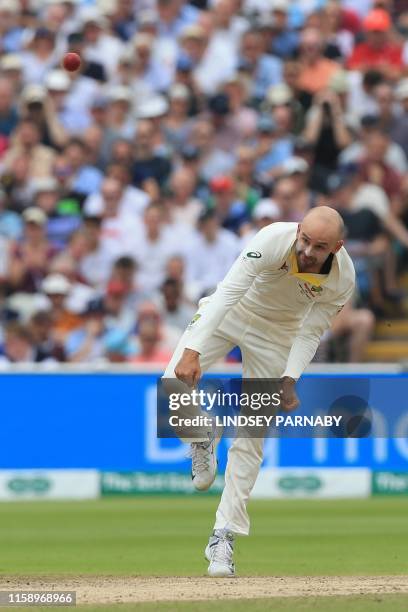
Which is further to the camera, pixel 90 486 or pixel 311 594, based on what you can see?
pixel 90 486

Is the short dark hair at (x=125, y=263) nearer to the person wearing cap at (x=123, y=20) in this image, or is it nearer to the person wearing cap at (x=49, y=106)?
the person wearing cap at (x=49, y=106)

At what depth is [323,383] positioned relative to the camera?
12.9m

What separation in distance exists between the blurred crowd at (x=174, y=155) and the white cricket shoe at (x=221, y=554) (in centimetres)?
556

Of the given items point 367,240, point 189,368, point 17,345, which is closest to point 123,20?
point 367,240

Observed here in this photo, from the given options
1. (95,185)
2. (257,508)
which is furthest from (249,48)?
(257,508)

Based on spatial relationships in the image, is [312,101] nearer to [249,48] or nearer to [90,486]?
[249,48]

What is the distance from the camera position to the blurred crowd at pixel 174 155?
46.3ft

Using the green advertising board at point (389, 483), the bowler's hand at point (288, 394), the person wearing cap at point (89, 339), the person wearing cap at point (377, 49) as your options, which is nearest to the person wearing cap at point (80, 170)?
the person wearing cap at point (89, 339)

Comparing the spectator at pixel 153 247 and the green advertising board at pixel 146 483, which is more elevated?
the spectator at pixel 153 247

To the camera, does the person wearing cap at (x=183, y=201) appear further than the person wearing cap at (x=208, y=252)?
Yes

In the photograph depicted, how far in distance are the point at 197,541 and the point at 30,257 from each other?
4.84 meters

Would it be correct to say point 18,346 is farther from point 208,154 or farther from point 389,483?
point 389,483

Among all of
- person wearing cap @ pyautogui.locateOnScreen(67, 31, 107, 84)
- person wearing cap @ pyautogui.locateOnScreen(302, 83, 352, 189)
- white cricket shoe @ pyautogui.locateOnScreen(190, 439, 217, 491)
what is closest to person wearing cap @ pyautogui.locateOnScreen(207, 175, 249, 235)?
person wearing cap @ pyautogui.locateOnScreen(302, 83, 352, 189)

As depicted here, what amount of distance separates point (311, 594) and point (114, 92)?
925 centimetres
